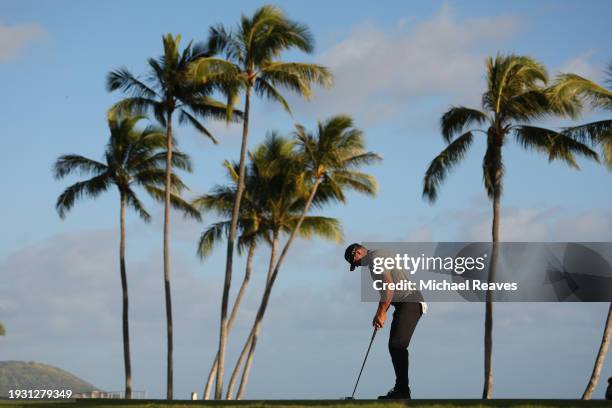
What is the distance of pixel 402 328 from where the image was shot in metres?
14.1

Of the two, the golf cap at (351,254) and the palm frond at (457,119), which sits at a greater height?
the palm frond at (457,119)

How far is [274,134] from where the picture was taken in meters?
52.6

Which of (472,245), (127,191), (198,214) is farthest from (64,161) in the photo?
(472,245)

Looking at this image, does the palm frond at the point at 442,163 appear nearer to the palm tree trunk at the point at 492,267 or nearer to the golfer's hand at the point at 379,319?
A: the palm tree trunk at the point at 492,267

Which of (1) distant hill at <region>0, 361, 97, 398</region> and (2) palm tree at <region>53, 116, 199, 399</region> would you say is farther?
(2) palm tree at <region>53, 116, 199, 399</region>

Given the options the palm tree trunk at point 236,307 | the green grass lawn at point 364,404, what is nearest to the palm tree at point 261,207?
the palm tree trunk at point 236,307

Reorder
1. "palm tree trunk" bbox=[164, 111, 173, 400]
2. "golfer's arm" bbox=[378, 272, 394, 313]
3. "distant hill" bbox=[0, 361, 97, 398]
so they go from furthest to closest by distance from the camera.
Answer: "palm tree trunk" bbox=[164, 111, 173, 400] < "distant hill" bbox=[0, 361, 97, 398] < "golfer's arm" bbox=[378, 272, 394, 313]

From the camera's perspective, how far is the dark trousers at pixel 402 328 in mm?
14078

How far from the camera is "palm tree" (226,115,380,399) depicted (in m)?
47.6

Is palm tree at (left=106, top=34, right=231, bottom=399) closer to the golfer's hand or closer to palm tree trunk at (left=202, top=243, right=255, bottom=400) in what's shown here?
palm tree trunk at (left=202, top=243, right=255, bottom=400)

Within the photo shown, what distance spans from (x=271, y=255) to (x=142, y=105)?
10.5 meters

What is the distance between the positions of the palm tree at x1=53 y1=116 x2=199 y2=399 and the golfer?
34371 millimetres

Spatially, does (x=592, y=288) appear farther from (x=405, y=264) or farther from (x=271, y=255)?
(x=271, y=255)

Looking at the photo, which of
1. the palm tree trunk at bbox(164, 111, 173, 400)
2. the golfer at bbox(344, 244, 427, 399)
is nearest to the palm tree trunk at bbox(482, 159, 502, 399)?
the palm tree trunk at bbox(164, 111, 173, 400)
